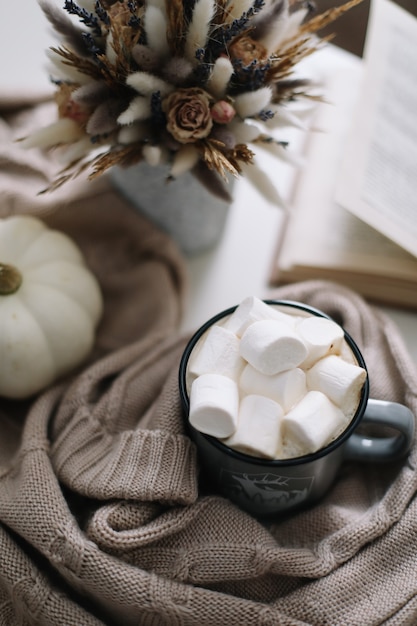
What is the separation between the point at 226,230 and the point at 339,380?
0.39 m

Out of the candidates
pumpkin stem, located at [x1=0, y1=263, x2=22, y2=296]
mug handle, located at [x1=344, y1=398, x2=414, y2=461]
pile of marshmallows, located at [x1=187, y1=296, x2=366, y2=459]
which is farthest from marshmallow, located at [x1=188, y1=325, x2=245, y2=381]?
pumpkin stem, located at [x1=0, y1=263, x2=22, y2=296]

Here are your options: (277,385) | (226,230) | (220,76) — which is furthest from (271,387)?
(226,230)

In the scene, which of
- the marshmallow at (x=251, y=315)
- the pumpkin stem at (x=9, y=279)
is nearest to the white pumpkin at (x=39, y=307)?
the pumpkin stem at (x=9, y=279)

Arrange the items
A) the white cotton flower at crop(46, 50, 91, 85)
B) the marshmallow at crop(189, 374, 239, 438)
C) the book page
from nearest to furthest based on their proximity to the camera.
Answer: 1. the marshmallow at crop(189, 374, 239, 438)
2. the white cotton flower at crop(46, 50, 91, 85)
3. the book page

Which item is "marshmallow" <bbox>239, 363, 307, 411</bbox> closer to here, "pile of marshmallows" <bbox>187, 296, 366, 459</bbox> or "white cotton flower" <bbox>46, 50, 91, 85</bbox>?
"pile of marshmallows" <bbox>187, 296, 366, 459</bbox>

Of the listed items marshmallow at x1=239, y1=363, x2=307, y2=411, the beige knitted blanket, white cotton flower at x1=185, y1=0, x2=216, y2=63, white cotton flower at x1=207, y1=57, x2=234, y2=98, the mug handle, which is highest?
white cotton flower at x1=185, y1=0, x2=216, y2=63

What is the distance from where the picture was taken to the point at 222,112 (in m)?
0.61

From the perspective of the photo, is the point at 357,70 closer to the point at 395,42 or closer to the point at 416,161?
the point at 395,42

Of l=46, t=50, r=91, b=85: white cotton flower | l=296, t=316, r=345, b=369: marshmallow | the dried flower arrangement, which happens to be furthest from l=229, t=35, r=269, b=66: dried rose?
l=296, t=316, r=345, b=369: marshmallow

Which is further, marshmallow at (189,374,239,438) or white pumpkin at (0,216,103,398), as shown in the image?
white pumpkin at (0,216,103,398)

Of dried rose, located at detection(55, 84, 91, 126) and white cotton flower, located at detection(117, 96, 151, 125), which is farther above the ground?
white cotton flower, located at detection(117, 96, 151, 125)

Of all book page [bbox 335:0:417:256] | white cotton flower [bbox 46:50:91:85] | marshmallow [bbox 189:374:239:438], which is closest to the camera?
marshmallow [bbox 189:374:239:438]

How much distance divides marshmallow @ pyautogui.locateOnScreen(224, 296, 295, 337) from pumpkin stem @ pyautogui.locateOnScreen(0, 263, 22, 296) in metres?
0.25

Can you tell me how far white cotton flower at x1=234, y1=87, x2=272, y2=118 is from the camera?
0.60 metres
